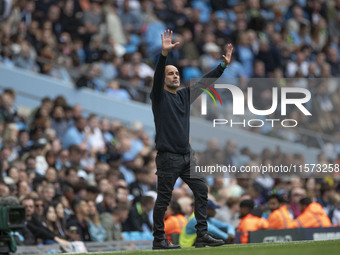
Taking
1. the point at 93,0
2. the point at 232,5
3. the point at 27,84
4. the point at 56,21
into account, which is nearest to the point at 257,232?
the point at 27,84

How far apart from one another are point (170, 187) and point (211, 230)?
297 cm

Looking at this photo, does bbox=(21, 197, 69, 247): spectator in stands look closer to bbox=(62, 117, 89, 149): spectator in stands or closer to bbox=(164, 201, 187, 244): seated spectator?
bbox=(164, 201, 187, 244): seated spectator

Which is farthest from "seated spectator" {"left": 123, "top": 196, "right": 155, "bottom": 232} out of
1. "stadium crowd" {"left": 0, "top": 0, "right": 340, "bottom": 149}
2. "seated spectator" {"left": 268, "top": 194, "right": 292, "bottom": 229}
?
"stadium crowd" {"left": 0, "top": 0, "right": 340, "bottom": 149}

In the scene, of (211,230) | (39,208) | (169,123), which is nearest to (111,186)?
(39,208)

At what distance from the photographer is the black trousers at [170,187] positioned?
376 inches

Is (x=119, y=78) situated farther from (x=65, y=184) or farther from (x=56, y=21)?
(x=65, y=184)

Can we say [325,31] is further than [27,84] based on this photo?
Yes

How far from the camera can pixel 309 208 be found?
13.1 meters

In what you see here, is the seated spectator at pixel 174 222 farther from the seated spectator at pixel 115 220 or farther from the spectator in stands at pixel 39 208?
the spectator in stands at pixel 39 208

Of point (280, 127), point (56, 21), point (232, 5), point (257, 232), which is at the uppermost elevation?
point (232, 5)

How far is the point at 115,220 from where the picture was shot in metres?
13.7

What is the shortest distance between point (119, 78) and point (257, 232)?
8.18 meters

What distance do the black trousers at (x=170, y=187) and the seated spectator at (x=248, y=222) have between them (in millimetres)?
2195

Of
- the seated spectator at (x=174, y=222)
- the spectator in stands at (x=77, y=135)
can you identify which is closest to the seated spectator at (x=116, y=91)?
the spectator in stands at (x=77, y=135)
